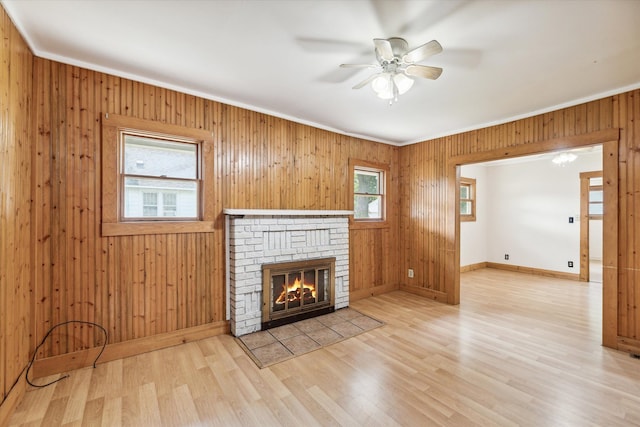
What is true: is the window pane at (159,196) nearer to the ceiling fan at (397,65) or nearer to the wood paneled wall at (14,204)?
the wood paneled wall at (14,204)

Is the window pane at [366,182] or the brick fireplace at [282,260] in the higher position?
the window pane at [366,182]

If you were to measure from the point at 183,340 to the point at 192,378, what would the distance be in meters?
0.75

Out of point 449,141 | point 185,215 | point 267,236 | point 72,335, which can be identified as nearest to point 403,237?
point 449,141

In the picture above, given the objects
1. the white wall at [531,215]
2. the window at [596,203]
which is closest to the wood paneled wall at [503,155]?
the white wall at [531,215]

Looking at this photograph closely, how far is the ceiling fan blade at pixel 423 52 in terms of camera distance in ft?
6.14

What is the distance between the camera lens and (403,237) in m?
5.31

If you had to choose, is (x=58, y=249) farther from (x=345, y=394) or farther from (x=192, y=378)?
(x=345, y=394)

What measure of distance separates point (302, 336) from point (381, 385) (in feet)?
3.86

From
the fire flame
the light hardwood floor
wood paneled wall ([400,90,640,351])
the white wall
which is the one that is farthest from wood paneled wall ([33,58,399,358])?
the white wall

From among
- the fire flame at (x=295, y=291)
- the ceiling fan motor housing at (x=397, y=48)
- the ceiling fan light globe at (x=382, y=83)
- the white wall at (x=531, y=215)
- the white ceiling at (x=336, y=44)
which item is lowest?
the fire flame at (x=295, y=291)

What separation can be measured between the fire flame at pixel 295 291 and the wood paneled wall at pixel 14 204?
2.32 m

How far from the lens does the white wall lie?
594cm

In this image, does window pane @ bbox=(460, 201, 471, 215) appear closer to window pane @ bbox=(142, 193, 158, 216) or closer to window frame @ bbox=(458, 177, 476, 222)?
window frame @ bbox=(458, 177, 476, 222)

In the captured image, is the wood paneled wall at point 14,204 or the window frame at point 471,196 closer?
the wood paneled wall at point 14,204
